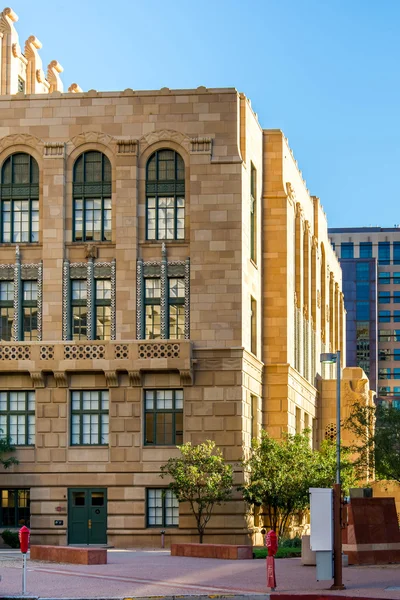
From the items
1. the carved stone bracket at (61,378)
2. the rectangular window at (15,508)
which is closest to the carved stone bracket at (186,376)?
the carved stone bracket at (61,378)

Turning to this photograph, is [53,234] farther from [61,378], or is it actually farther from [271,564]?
[271,564]

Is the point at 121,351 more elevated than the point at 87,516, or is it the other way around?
the point at 121,351

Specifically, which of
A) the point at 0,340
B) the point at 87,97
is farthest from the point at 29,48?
the point at 0,340

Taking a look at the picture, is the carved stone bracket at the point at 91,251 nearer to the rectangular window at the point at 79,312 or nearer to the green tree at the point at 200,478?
the rectangular window at the point at 79,312

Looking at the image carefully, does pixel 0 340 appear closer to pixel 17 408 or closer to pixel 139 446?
pixel 17 408

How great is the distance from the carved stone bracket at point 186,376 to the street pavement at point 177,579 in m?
15.6

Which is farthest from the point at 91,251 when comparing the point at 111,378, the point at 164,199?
the point at 111,378

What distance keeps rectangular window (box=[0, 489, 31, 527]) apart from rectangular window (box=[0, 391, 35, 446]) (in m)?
2.31

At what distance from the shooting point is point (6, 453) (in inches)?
2438

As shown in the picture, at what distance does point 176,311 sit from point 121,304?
2583 mm

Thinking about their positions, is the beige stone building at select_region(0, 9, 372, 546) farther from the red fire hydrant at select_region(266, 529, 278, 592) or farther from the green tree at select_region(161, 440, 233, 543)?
the red fire hydrant at select_region(266, 529, 278, 592)

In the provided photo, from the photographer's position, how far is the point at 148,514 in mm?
61688

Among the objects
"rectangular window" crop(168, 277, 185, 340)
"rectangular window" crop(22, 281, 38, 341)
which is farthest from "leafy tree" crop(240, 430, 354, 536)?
"rectangular window" crop(22, 281, 38, 341)

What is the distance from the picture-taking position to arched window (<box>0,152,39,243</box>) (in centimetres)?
6438
